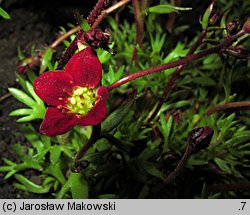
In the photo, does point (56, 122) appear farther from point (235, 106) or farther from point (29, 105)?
point (235, 106)

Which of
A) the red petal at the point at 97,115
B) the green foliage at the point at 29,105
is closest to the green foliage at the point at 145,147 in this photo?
the green foliage at the point at 29,105

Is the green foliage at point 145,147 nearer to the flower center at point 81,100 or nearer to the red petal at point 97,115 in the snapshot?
the flower center at point 81,100

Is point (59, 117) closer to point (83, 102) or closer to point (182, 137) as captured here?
point (83, 102)

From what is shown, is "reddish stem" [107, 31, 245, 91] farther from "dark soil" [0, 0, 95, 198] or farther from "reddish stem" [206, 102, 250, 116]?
"dark soil" [0, 0, 95, 198]

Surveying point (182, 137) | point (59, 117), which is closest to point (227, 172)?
point (182, 137)

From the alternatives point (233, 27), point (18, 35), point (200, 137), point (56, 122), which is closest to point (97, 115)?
point (56, 122)

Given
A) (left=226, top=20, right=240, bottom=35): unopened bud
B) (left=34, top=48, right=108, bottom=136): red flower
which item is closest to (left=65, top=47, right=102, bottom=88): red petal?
(left=34, top=48, right=108, bottom=136): red flower

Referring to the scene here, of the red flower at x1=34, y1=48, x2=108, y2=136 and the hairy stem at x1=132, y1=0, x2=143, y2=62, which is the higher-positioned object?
the hairy stem at x1=132, y1=0, x2=143, y2=62

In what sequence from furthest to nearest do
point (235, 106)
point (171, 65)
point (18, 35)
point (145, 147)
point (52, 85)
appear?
point (18, 35) < point (145, 147) < point (235, 106) < point (171, 65) < point (52, 85)
